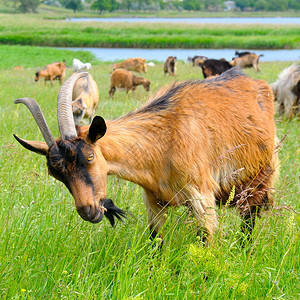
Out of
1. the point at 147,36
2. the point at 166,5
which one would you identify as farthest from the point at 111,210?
the point at 166,5

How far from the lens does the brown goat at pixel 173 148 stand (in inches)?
116

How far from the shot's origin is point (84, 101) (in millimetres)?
9180

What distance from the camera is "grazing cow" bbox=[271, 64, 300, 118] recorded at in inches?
382

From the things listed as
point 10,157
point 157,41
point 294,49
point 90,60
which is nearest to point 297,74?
point 10,157

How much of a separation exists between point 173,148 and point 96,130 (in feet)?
2.48

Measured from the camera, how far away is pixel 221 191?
13.1 feet

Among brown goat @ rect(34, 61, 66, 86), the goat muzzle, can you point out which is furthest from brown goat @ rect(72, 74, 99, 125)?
brown goat @ rect(34, 61, 66, 86)

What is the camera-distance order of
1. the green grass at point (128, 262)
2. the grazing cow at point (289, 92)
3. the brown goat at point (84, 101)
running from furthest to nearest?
the grazing cow at point (289, 92)
the brown goat at point (84, 101)
the green grass at point (128, 262)

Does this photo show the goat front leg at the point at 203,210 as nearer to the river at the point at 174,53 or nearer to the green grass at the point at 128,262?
the green grass at the point at 128,262

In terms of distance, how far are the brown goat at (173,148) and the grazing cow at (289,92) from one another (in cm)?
561

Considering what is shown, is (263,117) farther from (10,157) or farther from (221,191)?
(10,157)

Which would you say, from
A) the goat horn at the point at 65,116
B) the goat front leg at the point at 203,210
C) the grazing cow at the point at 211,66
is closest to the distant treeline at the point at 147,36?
the grazing cow at the point at 211,66

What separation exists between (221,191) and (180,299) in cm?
141

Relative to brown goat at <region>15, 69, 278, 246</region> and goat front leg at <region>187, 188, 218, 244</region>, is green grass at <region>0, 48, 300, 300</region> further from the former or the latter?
brown goat at <region>15, 69, 278, 246</region>
